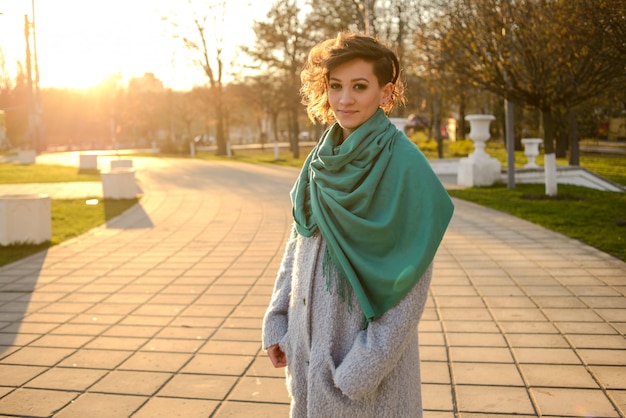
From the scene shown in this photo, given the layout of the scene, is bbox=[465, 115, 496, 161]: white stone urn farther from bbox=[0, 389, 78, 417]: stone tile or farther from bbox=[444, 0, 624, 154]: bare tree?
bbox=[0, 389, 78, 417]: stone tile

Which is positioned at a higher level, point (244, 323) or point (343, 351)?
point (343, 351)

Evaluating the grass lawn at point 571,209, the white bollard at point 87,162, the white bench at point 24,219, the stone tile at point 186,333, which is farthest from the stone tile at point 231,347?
the white bollard at point 87,162

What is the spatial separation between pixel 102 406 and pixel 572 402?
2.62 meters

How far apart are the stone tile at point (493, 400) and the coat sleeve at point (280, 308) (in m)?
1.65

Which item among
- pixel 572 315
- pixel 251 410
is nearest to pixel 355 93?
pixel 251 410

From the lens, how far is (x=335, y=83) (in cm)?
207

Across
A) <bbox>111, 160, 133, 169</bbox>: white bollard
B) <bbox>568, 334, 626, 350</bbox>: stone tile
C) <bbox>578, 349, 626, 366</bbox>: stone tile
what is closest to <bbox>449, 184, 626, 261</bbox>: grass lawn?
<bbox>568, 334, 626, 350</bbox>: stone tile

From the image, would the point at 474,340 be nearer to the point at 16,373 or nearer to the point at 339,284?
the point at 339,284

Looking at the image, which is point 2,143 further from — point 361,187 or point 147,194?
point 361,187

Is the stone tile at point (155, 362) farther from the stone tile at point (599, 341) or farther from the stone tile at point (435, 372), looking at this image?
the stone tile at point (599, 341)

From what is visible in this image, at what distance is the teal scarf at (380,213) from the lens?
1.86 m

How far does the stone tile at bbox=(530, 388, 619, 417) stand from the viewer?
342 centimetres

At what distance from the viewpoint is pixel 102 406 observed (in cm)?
372

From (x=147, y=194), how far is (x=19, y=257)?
8.01 meters
